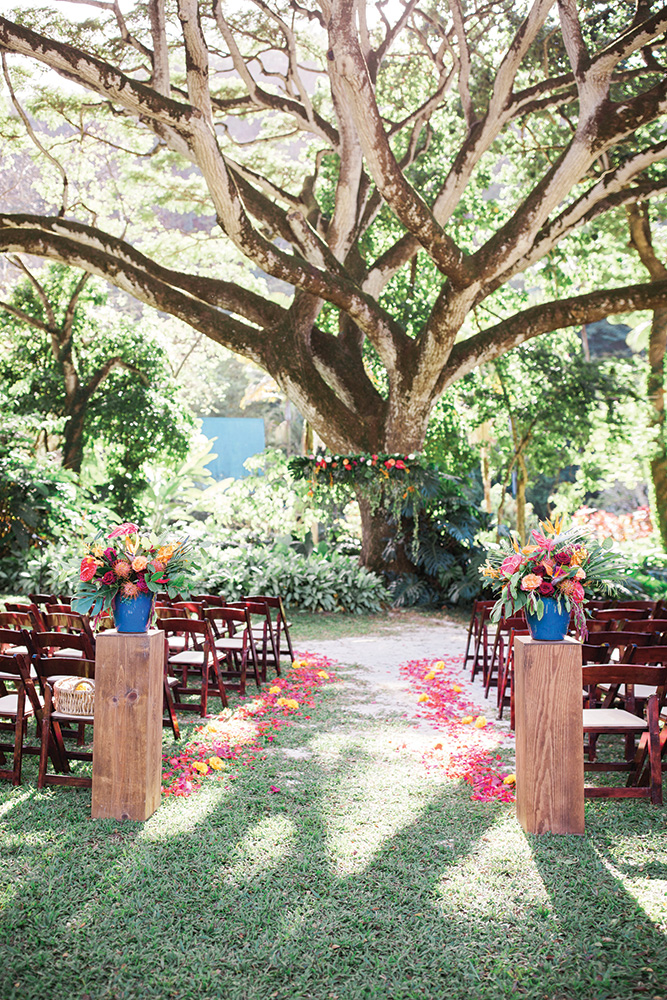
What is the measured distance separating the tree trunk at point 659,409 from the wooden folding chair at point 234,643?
32.7ft

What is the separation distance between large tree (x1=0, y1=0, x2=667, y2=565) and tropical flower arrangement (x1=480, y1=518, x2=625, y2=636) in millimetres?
5534

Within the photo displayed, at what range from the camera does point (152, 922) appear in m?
2.79

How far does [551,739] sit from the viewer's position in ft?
11.8

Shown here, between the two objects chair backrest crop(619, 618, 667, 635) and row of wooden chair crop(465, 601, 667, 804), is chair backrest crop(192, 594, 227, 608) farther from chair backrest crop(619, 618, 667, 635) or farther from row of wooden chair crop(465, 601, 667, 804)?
chair backrest crop(619, 618, 667, 635)

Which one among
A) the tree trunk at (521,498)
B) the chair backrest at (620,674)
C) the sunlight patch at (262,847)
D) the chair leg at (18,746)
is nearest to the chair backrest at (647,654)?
the chair backrest at (620,674)

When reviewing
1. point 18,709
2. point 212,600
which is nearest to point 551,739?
point 18,709

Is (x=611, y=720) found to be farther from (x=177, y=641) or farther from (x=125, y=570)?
(x=177, y=641)

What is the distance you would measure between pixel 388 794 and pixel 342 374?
850 cm

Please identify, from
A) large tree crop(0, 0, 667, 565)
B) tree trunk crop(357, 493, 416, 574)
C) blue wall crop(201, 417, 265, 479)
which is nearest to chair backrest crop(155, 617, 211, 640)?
large tree crop(0, 0, 667, 565)

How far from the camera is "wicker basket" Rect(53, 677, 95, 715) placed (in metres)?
4.28

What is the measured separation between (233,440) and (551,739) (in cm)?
2889

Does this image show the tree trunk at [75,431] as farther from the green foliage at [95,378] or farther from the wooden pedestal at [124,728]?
the wooden pedestal at [124,728]

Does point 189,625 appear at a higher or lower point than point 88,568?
lower

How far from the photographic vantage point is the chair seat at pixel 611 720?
3.98 meters
